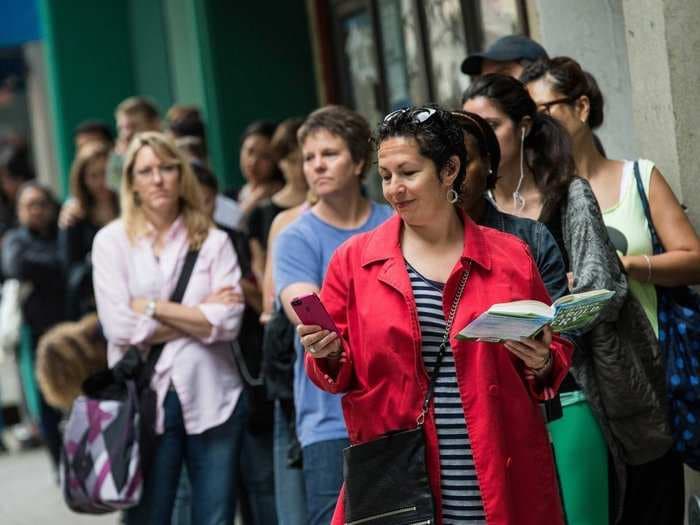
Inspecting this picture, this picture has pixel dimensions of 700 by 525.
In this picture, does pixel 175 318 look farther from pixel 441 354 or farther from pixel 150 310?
pixel 441 354

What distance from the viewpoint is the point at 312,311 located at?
424 cm

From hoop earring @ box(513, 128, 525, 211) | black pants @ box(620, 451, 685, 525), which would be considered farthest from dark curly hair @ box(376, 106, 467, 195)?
black pants @ box(620, 451, 685, 525)

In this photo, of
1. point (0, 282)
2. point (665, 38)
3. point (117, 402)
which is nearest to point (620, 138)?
point (665, 38)

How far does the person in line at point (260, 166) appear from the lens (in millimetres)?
8859

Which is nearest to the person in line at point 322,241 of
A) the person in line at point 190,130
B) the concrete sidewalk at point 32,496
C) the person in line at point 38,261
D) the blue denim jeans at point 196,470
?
the blue denim jeans at point 196,470

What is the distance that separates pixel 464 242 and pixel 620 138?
2.90 m

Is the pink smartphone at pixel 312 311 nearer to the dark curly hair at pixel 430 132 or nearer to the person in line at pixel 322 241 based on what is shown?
the dark curly hair at pixel 430 132

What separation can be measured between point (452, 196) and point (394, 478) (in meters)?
0.84

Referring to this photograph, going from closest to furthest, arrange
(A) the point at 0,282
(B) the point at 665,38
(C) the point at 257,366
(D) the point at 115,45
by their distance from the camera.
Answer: (B) the point at 665,38
(C) the point at 257,366
(A) the point at 0,282
(D) the point at 115,45

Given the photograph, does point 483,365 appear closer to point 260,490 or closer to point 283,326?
point 283,326

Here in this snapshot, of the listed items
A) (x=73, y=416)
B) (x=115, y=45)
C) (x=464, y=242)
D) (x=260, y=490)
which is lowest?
(x=260, y=490)

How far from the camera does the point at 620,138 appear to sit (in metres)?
7.16

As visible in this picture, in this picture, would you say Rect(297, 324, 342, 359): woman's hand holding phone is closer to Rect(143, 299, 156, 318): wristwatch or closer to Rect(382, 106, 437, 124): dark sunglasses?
Rect(382, 106, 437, 124): dark sunglasses

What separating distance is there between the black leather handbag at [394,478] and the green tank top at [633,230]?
→ 4.19 ft
